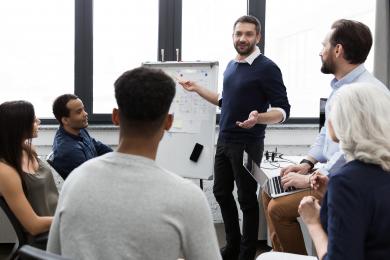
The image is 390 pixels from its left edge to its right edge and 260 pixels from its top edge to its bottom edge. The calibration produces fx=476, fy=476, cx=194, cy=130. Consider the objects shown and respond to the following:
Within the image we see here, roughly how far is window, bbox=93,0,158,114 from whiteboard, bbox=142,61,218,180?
1.57 feet

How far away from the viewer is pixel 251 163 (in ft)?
10.0

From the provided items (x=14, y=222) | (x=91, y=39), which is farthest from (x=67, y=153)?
(x=91, y=39)

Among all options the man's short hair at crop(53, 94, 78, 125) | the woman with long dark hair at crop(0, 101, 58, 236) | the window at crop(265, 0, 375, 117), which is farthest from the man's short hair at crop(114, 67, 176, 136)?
the window at crop(265, 0, 375, 117)

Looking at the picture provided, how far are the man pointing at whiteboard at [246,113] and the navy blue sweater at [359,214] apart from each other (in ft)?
5.61

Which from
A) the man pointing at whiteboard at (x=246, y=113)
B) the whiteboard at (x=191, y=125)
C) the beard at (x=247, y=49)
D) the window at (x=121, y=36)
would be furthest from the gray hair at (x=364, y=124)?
the window at (x=121, y=36)

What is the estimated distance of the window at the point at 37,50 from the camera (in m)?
4.04

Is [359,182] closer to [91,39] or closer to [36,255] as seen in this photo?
[36,255]

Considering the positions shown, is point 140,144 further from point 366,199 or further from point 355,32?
point 355,32

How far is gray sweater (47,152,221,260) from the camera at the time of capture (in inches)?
41.2

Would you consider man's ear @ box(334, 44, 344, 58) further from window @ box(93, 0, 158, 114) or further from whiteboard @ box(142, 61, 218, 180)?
window @ box(93, 0, 158, 114)

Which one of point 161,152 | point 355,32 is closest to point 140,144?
point 355,32

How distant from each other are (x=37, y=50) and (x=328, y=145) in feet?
9.02

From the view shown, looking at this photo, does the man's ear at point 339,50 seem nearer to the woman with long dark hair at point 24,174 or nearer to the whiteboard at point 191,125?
the whiteboard at point 191,125

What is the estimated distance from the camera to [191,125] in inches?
146
